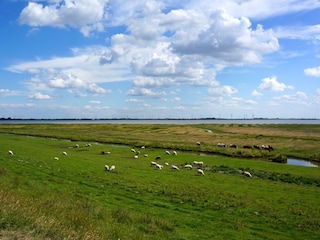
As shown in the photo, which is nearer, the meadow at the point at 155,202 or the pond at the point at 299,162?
the meadow at the point at 155,202

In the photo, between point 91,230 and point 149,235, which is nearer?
point 91,230

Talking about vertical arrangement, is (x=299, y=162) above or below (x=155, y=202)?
below

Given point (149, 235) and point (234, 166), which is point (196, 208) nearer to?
point (149, 235)

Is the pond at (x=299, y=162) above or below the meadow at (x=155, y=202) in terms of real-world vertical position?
below

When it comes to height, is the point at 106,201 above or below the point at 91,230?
below

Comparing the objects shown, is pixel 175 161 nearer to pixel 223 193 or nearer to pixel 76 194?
pixel 223 193

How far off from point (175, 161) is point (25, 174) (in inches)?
775

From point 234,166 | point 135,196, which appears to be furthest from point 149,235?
point 234,166

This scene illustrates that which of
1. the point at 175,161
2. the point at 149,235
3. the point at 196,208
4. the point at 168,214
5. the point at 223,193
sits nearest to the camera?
the point at 149,235

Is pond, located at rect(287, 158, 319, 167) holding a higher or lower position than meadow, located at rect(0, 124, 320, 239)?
lower

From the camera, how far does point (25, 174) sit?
25.9 metres

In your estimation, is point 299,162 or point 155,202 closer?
point 155,202

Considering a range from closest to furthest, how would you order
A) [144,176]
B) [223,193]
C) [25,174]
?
→ [223,193]
[25,174]
[144,176]

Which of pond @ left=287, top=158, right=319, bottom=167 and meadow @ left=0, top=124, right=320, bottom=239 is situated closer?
meadow @ left=0, top=124, right=320, bottom=239
